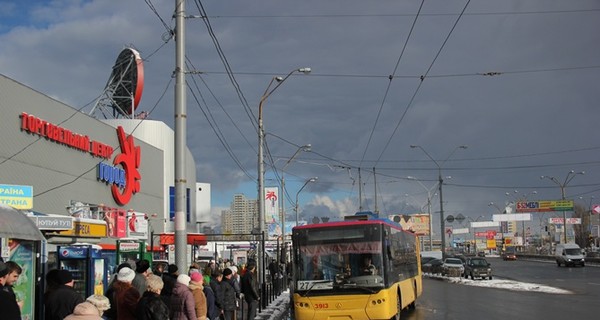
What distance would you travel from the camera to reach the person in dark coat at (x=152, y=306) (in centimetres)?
736

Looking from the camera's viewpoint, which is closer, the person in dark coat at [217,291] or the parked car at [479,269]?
the person in dark coat at [217,291]

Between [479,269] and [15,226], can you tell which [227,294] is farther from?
[479,269]

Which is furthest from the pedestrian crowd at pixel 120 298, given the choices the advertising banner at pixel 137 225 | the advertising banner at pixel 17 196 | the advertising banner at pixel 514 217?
the advertising banner at pixel 514 217

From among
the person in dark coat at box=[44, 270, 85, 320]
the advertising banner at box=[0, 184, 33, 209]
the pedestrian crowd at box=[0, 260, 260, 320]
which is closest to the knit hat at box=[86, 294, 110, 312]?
the pedestrian crowd at box=[0, 260, 260, 320]

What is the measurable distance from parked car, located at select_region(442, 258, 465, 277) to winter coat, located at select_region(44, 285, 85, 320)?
4304 centimetres

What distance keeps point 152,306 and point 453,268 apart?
4383 centimetres

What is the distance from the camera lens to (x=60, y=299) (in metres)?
7.65

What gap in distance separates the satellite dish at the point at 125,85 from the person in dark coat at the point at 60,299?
134ft

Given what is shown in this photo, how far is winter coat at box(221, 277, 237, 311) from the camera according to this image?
14000mm

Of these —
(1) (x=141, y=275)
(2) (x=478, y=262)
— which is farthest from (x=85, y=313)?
(2) (x=478, y=262)

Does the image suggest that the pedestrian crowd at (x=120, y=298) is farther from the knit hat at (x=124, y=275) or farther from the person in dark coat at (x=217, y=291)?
the person in dark coat at (x=217, y=291)

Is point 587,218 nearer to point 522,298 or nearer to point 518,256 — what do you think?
point 518,256

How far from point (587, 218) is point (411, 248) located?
422 feet

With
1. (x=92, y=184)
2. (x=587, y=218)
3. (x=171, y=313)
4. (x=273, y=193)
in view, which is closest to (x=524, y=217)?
(x=587, y=218)
